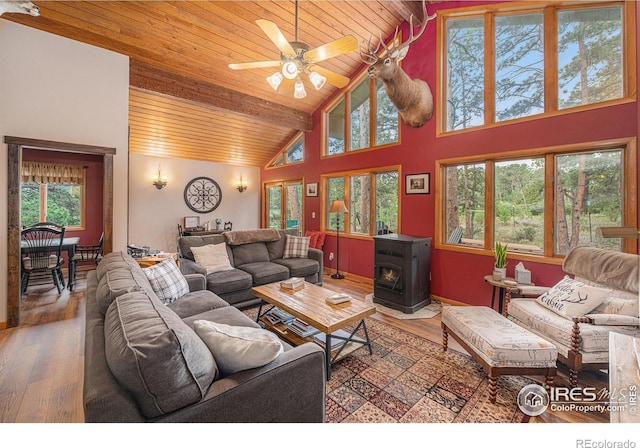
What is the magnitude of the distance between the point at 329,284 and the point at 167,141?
170 inches

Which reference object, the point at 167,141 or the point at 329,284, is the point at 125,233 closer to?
the point at 167,141

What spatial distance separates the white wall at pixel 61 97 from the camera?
112 inches

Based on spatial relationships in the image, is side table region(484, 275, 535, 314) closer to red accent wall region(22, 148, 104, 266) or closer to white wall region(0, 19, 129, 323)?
white wall region(0, 19, 129, 323)

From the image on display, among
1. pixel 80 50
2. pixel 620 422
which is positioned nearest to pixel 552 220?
pixel 620 422

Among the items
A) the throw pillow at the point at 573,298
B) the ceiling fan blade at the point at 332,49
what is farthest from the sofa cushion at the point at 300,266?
the throw pillow at the point at 573,298

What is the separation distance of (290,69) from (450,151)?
235 cm

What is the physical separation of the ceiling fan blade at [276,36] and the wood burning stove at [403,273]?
2.39m

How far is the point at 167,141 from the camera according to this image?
552 centimetres

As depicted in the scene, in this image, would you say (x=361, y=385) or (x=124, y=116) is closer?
(x=361, y=385)

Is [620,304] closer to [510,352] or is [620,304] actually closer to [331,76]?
[510,352]

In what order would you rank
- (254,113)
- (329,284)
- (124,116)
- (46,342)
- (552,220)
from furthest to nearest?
(254,113) < (329,284) < (124,116) < (552,220) < (46,342)

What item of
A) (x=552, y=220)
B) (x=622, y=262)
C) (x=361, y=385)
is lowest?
(x=361, y=385)

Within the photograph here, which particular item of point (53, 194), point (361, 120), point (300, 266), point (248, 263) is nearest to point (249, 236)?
point (248, 263)

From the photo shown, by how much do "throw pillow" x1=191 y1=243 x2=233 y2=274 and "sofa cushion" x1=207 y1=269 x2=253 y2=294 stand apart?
104 mm
